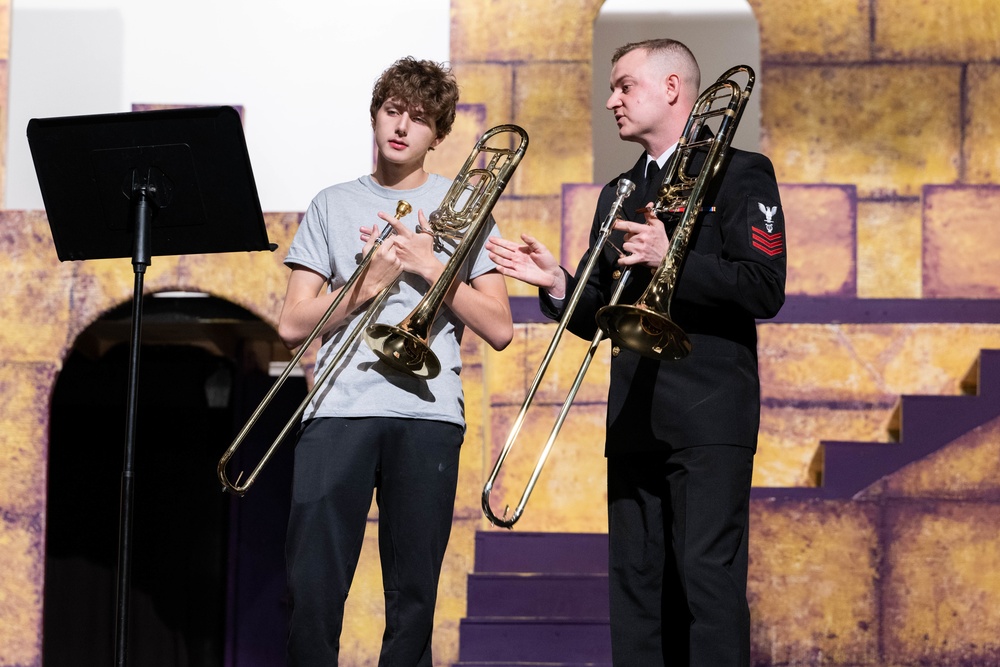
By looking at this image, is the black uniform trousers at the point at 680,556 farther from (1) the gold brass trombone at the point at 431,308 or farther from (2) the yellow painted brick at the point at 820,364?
(2) the yellow painted brick at the point at 820,364

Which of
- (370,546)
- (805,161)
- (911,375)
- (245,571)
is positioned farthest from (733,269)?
(245,571)

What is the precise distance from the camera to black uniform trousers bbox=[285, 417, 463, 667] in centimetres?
260

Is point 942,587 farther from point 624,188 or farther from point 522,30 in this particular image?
point 522,30

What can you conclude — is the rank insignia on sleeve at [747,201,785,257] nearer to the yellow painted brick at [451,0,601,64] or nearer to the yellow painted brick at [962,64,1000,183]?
the yellow painted brick at [451,0,601,64]

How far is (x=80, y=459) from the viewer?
6.88 m

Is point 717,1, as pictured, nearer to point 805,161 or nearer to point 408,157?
point 805,161

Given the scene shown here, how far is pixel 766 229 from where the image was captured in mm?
2648

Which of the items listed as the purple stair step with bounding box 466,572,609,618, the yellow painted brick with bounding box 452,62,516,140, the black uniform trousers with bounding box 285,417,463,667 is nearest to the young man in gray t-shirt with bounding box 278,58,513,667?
the black uniform trousers with bounding box 285,417,463,667

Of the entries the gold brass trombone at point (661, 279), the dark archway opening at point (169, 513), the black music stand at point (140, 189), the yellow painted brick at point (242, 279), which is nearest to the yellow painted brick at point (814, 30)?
the yellow painted brick at point (242, 279)

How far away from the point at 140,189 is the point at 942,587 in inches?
125

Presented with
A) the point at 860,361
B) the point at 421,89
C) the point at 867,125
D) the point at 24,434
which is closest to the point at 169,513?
the point at 24,434

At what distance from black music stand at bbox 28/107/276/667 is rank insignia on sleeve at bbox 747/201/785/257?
3.50 ft

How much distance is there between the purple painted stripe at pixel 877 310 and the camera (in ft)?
17.7

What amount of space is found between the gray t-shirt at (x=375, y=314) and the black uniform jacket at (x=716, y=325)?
363mm
